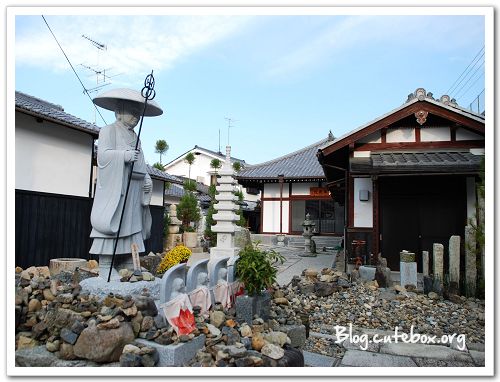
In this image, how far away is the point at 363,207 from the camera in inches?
400

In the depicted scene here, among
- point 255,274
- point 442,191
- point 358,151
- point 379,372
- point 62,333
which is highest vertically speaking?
point 358,151

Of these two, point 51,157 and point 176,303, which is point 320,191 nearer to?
point 51,157

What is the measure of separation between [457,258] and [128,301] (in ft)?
19.6

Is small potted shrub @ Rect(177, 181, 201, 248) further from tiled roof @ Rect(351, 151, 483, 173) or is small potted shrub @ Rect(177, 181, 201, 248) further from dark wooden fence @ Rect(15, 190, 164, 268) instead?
tiled roof @ Rect(351, 151, 483, 173)

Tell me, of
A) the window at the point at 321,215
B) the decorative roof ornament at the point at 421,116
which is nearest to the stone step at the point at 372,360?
the decorative roof ornament at the point at 421,116

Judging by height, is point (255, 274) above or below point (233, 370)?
above

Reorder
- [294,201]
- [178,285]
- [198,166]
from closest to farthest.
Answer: [178,285] < [294,201] < [198,166]

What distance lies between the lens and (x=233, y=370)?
335 cm

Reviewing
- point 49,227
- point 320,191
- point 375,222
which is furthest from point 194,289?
point 320,191

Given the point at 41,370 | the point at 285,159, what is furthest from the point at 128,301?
the point at 285,159

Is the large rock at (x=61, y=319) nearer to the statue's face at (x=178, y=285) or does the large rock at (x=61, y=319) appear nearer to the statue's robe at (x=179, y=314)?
the statue's robe at (x=179, y=314)

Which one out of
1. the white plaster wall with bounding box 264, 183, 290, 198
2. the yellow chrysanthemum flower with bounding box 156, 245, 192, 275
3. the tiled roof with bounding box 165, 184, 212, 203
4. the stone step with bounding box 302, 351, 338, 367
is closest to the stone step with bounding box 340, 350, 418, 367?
the stone step with bounding box 302, 351, 338, 367

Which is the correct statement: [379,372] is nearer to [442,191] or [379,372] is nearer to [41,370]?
[41,370]

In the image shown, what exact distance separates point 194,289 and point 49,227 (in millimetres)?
5659
